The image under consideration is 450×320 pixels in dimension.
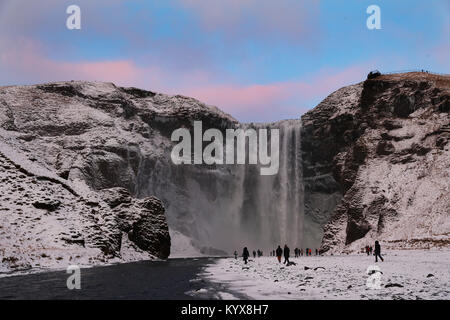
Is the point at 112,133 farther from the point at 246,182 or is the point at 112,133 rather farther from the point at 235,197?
the point at 246,182

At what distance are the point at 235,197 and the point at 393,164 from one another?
134 ft

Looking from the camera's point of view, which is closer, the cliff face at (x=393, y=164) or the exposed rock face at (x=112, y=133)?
the cliff face at (x=393, y=164)

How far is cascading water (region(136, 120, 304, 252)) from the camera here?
8812 cm

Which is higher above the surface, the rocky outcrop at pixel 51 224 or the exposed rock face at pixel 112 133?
the exposed rock face at pixel 112 133

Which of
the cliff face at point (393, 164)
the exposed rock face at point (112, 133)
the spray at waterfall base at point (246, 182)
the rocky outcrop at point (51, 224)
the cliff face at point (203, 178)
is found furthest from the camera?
the spray at waterfall base at point (246, 182)

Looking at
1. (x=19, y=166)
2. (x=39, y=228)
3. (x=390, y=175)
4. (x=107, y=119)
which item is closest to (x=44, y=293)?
(x=39, y=228)

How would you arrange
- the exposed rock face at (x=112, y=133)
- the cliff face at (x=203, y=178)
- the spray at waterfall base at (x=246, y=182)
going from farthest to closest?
the spray at waterfall base at (x=246, y=182)
the exposed rock face at (x=112, y=133)
the cliff face at (x=203, y=178)

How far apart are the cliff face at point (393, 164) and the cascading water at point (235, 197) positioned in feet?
31.2

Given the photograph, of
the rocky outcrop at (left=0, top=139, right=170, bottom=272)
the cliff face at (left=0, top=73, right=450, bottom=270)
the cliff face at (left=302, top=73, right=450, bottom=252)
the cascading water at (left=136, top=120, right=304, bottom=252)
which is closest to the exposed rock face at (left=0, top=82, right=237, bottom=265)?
the cliff face at (left=0, top=73, right=450, bottom=270)

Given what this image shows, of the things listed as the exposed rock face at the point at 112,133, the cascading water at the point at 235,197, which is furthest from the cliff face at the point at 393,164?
the exposed rock face at the point at 112,133

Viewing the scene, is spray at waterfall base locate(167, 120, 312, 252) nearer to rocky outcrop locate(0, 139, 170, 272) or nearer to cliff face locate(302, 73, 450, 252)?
cliff face locate(302, 73, 450, 252)

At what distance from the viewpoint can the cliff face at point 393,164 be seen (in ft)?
164

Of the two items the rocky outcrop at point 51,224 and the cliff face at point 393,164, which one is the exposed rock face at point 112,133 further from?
the cliff face at point 393,164

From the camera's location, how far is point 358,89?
87.9 m
